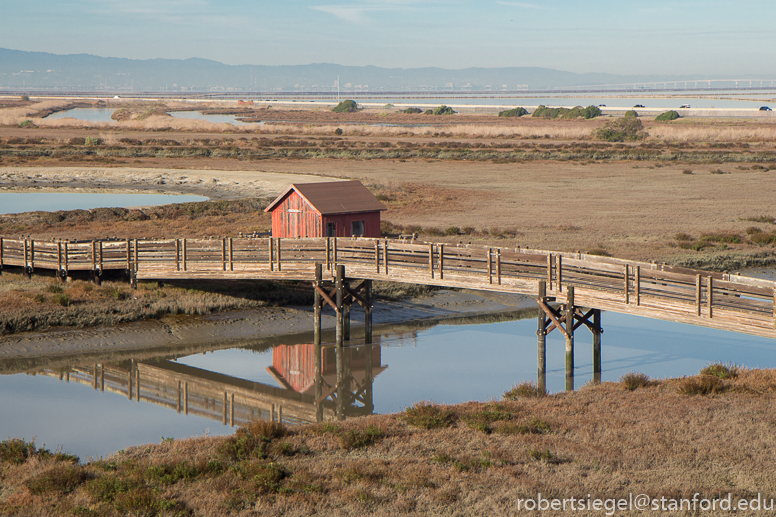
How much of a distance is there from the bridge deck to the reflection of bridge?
2.95 m

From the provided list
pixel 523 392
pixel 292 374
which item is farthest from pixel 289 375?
pixel 523 392

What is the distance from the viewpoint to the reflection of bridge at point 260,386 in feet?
63.5

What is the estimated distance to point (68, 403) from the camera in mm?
19812

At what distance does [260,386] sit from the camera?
70.4 ft

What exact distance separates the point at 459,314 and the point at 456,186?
3583cm

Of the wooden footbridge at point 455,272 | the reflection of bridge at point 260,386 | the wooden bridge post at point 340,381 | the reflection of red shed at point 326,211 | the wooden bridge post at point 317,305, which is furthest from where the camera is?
the reflection of red shed at point 326,211

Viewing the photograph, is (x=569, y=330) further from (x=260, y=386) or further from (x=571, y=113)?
(x=571, y=113)

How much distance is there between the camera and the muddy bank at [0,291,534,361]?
24.5 metres

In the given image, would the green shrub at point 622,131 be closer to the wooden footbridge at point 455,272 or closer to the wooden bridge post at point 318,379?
the wooden footbridge at point 455,272

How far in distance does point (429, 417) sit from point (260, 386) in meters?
7.12

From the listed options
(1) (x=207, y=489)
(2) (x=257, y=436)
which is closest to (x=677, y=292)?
(2) (x=257, y=436)

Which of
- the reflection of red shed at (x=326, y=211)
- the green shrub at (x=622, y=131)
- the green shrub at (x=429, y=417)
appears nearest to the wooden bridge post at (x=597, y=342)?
the green shrub at (x=429, y=417)

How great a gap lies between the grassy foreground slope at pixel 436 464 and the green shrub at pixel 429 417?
0.11ft

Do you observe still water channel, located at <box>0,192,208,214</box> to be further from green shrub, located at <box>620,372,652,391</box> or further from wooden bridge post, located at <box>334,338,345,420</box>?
green shrub, located at <box>620,372,652,391</box>
